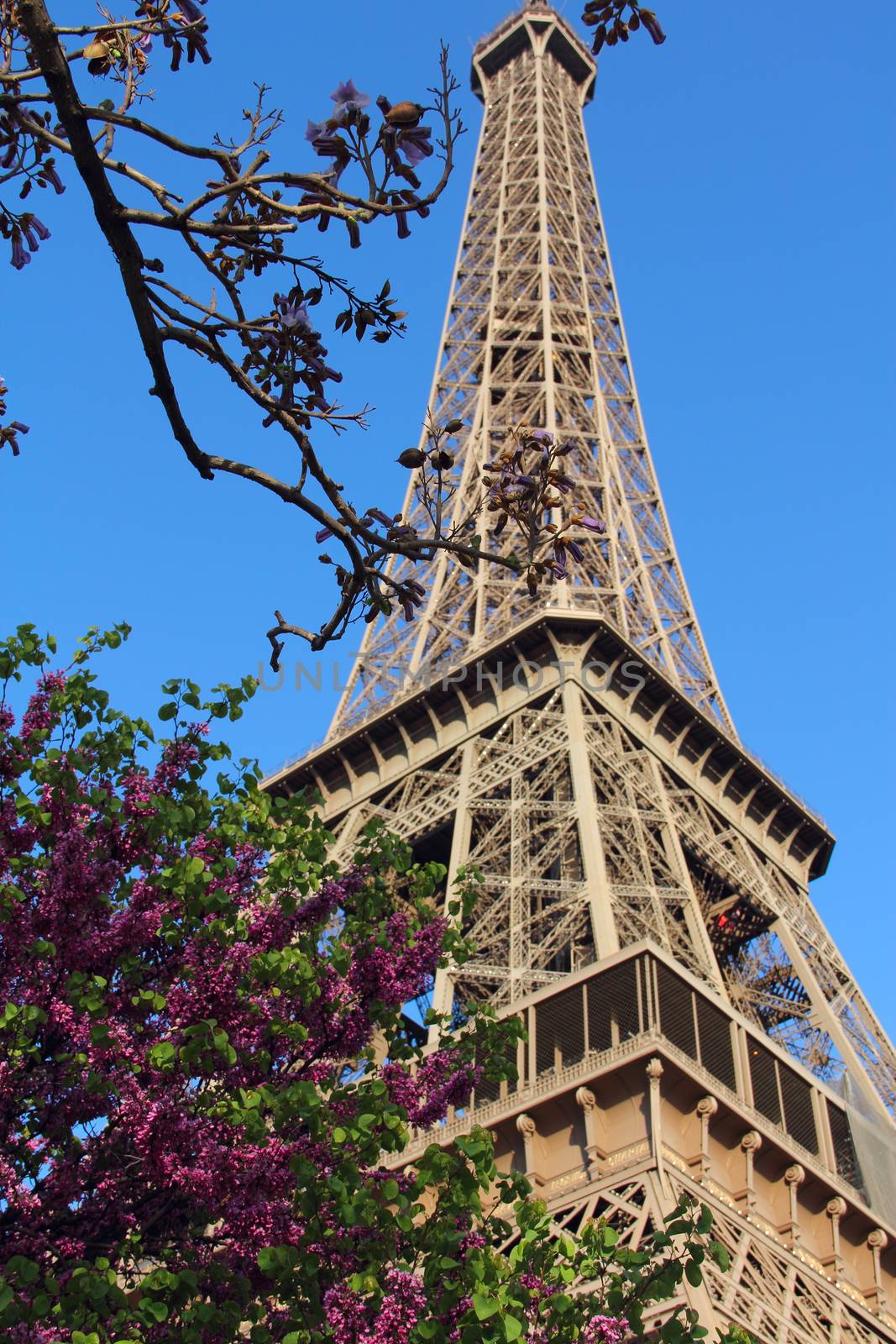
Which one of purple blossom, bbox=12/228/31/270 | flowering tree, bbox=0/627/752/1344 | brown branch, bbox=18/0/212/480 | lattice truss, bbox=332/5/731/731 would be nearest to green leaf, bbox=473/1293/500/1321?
flowering tree, bbox=0/627/752/1344

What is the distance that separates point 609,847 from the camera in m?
32.4

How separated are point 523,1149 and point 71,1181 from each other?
13.8m

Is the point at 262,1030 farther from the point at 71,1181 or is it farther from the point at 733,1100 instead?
the point at 733,1100

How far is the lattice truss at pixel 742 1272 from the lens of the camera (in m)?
19.5

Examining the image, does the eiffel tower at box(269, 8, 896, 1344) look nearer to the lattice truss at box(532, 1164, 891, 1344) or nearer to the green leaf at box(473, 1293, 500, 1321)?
the lattice truss at box(532, 1164, 891, 1344)

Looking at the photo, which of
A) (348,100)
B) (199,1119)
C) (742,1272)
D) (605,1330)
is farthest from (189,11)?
(742,1272)

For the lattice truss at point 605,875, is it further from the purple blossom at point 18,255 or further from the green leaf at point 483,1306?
the purple blossom at point 18,255

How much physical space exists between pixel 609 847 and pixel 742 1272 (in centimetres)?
1249

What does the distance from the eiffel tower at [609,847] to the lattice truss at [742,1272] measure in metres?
0.05

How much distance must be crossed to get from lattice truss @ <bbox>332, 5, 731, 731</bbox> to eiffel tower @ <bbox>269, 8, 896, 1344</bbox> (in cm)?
14

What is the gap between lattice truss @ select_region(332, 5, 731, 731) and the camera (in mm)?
43656

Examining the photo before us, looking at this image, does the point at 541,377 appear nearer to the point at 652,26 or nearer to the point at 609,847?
the point at 609,847

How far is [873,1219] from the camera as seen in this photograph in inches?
981

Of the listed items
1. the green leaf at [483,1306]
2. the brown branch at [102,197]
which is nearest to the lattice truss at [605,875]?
the green leaf at [483,1306]
